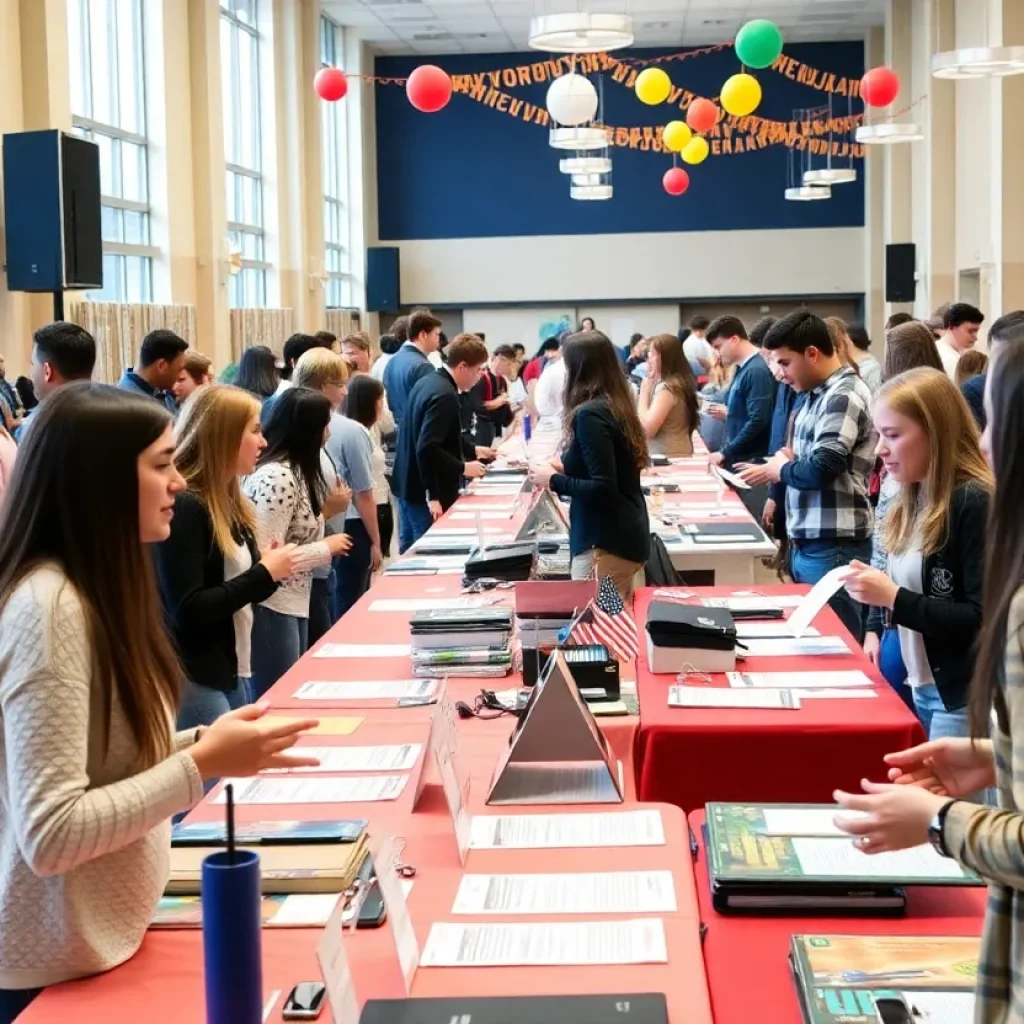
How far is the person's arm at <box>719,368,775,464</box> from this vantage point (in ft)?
27.0

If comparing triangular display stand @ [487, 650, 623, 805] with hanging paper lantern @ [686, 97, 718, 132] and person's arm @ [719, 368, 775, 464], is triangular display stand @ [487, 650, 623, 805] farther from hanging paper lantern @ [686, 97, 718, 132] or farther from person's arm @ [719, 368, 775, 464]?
hanging paper lantern @ [686, 97, 718, 132]

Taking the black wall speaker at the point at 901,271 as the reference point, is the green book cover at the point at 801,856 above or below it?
below

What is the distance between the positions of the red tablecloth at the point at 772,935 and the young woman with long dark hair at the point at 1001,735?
0.38 metres

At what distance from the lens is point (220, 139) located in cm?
1348

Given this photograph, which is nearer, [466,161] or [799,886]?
[799,886]

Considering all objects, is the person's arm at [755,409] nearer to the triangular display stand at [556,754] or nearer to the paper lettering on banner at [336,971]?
the triangular display stand at [556,754]

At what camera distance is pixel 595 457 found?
4.82m


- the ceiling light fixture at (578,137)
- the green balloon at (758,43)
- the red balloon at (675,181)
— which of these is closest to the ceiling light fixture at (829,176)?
the red balloon at (675,181)

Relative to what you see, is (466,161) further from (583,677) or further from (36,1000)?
(36,1000)

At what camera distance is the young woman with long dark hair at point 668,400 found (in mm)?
8453

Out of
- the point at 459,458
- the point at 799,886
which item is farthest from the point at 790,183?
the point at 799,886

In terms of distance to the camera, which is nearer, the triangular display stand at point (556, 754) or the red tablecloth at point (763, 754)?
the triangular display stand at point (556, 754)

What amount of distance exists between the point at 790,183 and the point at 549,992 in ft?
69.5

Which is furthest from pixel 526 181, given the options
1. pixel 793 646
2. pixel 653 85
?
pixel 793 646
